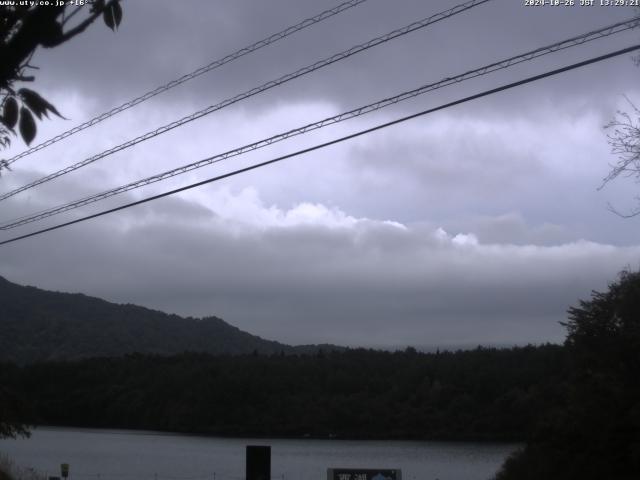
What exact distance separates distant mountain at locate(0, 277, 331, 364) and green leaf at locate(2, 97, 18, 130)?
95205mm

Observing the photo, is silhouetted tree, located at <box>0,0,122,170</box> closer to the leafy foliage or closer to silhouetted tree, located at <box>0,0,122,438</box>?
silhouetted tree, located at <box>0,0,122,438</box>

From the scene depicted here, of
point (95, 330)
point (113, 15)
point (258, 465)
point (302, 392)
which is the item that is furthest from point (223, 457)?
point (95, 330)

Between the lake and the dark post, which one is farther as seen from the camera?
the lake

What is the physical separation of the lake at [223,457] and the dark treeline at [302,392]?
2835mm

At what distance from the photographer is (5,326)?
317 ft

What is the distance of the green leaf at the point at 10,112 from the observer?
4043 mm

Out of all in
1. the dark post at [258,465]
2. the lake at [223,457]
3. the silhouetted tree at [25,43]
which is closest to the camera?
the silhouetted tree at [25,43]

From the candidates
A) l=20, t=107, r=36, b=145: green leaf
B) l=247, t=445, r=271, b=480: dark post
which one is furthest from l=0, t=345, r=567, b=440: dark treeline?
l=20, t=107, r=36, b=145: green leaf

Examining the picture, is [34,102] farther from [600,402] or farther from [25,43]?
[600,402]

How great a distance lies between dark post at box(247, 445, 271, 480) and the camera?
17094mm

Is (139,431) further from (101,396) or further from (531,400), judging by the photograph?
(531,400)

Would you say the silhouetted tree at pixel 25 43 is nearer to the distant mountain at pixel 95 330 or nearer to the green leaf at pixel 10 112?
the green leaf at pixel 10 112

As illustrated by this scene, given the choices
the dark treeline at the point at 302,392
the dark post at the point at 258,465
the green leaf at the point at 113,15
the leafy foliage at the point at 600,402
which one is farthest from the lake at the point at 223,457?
the green leaf at the point at 113,15

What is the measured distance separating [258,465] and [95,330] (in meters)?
101
